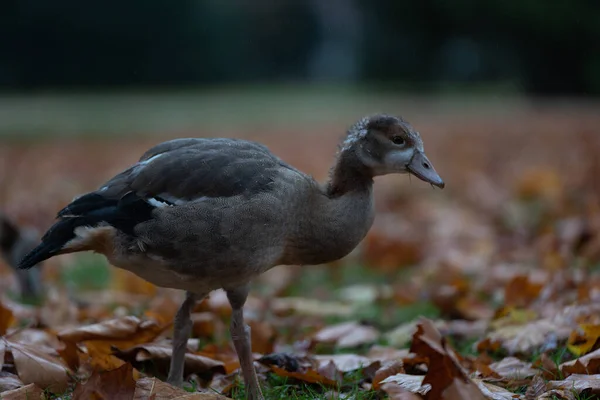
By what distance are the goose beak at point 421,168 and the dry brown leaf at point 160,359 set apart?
1.04 meters

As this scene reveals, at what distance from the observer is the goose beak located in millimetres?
2770

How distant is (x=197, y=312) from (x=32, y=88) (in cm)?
1913

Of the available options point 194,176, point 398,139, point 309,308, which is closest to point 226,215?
point 194,176

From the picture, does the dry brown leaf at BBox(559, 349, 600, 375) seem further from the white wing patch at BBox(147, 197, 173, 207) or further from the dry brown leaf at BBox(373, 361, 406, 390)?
the white wing patch at BBox(147, 197, 173, 207)

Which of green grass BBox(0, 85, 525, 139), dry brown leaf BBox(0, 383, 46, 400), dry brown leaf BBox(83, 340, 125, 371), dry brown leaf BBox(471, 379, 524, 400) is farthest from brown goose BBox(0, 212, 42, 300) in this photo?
green grass BBox(0, 85, 525, 139)

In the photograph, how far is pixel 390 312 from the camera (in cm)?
436

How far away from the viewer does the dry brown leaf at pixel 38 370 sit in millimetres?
2793

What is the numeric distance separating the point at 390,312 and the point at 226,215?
1.97 metres

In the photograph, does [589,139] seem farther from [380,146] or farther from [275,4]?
[275,4]

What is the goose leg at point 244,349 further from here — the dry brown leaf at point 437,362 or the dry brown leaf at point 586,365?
the dry brown leaf at point 586,365

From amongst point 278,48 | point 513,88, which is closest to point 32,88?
point 513,88

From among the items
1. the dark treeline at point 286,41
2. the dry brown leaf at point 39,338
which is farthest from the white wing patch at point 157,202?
the dark treeline at point 286,41

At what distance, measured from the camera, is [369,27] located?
26172 millimetres

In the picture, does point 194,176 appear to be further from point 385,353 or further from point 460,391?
point 385,353
